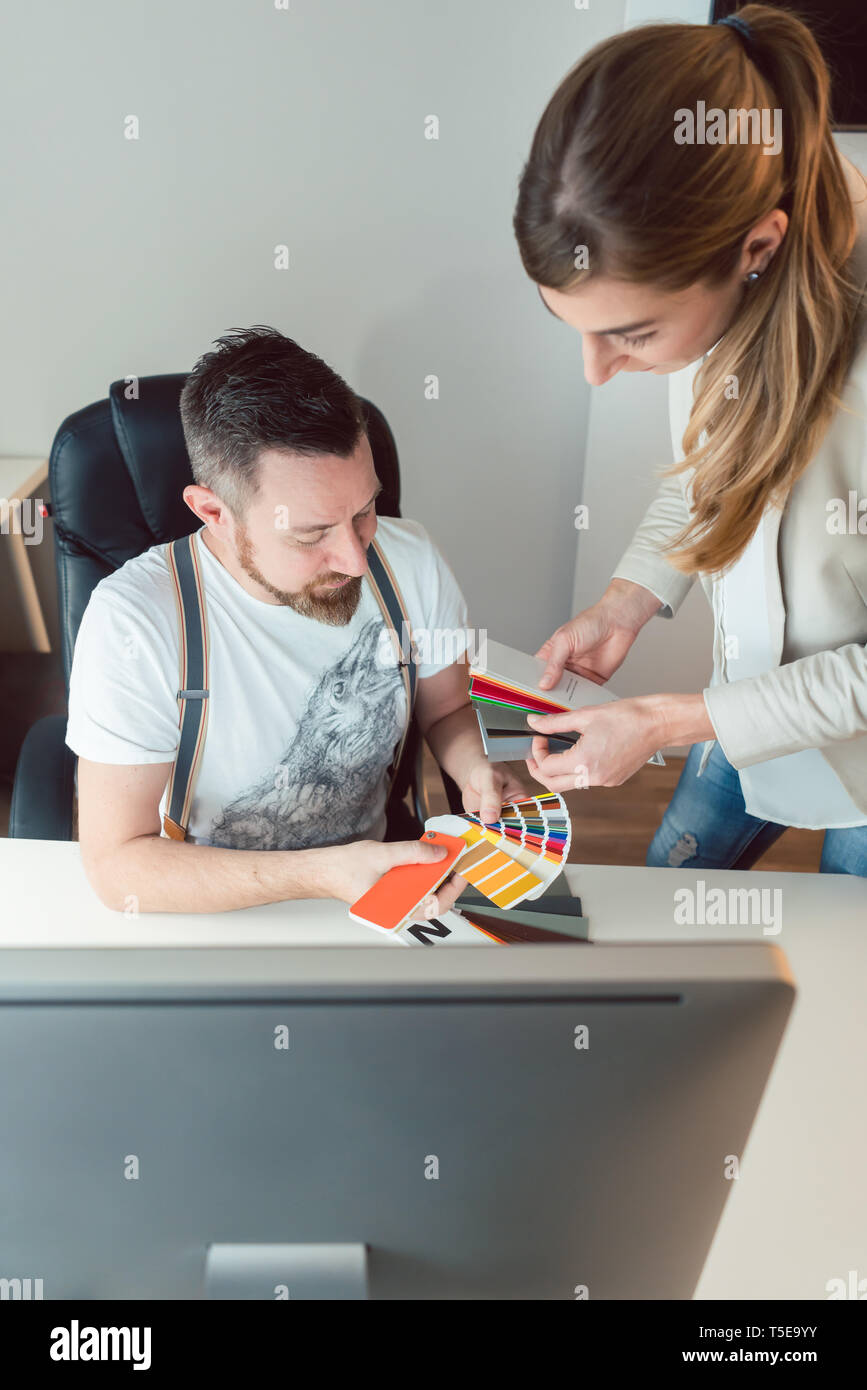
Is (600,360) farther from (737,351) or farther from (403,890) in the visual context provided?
(403,890)

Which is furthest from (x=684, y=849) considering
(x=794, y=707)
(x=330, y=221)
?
(x=330, y=221)

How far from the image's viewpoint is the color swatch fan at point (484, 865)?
0.98 metres

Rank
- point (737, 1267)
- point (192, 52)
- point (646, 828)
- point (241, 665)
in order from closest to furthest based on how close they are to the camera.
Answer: point (737, 1267)
point (241, 665)
point (192, 52)
point (646, 828)

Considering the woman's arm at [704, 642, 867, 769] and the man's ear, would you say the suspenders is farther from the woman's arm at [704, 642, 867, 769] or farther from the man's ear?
the woman's arm at [704, 642, 867, 769]

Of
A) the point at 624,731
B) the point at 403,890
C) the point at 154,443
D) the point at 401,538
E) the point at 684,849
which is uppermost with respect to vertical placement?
the point at 154,443

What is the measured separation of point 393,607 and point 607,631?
1.07ft

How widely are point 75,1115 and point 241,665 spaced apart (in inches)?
33.3

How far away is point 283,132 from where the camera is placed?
2.14 meters

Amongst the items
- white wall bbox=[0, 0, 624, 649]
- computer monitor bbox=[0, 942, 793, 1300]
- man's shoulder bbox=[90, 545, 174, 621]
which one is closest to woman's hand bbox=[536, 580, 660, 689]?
man's shoulder bbox=[90, 545, 174, 621]

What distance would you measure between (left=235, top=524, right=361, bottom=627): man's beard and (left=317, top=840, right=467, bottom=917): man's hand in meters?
0.37

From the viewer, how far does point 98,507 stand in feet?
4.62

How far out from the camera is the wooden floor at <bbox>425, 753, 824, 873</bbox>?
2.54 metres
